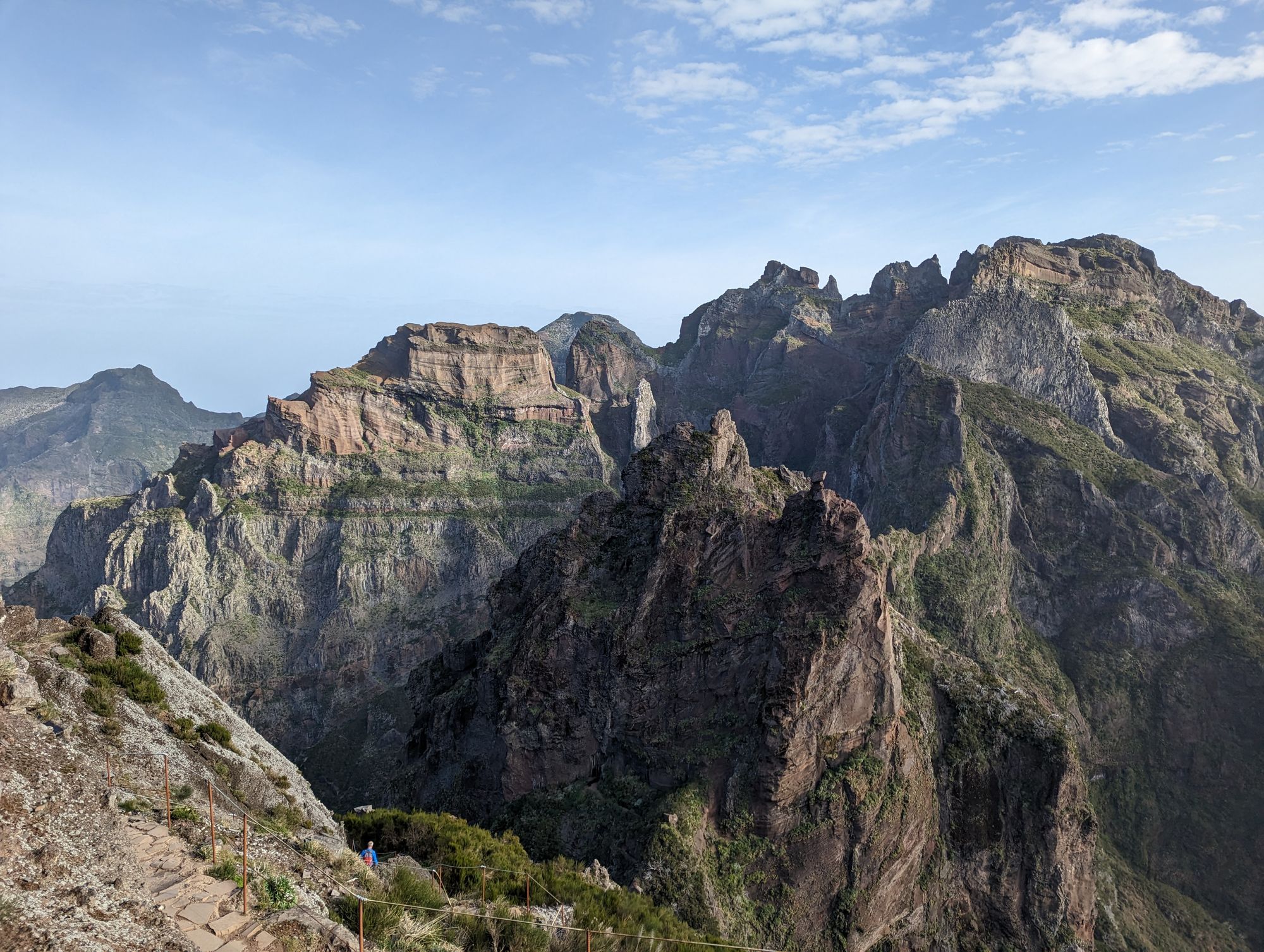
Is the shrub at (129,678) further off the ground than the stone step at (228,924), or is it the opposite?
the shrub at (129,678)

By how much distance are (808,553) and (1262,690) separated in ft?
226

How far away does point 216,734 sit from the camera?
22953mm

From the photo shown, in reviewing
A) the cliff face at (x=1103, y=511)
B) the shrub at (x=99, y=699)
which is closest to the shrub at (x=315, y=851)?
the shrub at (x=99, y=699)

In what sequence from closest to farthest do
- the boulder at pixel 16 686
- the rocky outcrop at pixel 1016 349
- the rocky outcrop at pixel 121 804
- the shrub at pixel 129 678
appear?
the rocky outcrop at pixel 121 804 < the boulder at pixel 16 686 < the shrub at pixel 129 678 < the rocky outcrop at pixel 1016 349

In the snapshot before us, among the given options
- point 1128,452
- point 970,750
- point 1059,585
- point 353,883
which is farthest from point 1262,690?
point 353,883

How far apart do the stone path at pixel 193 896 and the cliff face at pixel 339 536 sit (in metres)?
77.8

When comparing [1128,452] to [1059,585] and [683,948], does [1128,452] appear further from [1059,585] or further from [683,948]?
[683,948]

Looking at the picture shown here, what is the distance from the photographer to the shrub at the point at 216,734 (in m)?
22.7

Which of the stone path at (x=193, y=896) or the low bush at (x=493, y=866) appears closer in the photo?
the stone path at (x=193, y=896)

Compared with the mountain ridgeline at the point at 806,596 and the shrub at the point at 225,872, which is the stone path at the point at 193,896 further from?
the mountain ridgeline at the point at 806,596

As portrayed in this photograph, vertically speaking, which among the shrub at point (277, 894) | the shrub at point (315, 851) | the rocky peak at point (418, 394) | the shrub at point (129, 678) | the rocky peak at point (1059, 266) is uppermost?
the rocky peak at point (1059, 266)

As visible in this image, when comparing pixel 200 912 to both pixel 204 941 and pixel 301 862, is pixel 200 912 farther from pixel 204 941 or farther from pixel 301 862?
pixel 301 862

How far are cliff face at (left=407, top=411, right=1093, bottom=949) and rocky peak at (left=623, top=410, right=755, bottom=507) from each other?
27 cm

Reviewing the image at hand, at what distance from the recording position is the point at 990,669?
8412 centimetres
